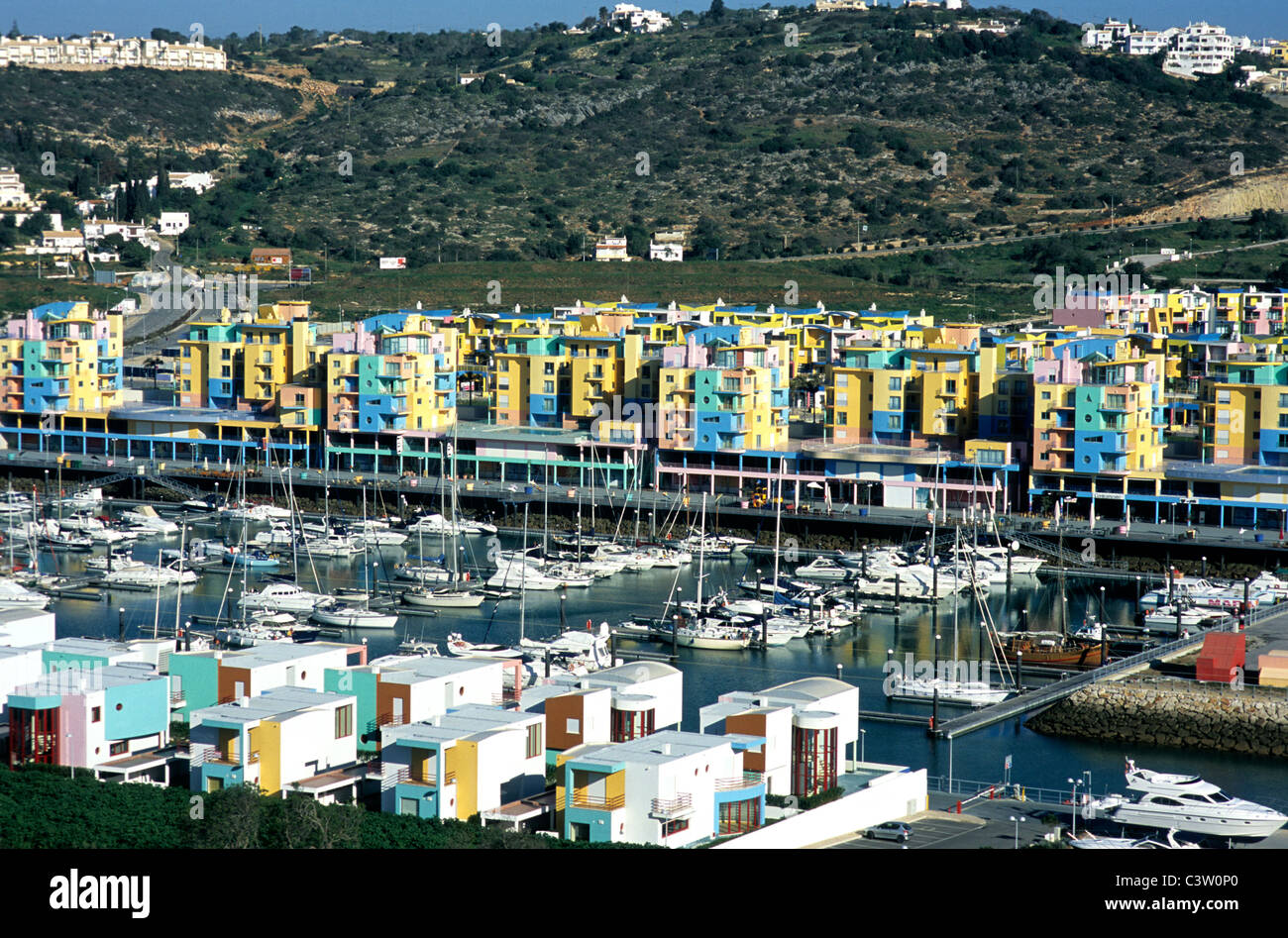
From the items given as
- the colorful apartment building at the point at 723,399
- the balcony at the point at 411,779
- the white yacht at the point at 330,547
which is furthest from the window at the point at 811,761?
the colorful apartment building at the point at 723,399

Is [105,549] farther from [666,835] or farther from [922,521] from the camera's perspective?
[666,835]

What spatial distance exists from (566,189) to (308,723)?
205 ft

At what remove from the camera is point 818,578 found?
28125 mm

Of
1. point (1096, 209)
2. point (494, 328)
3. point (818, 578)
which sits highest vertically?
point (1096, 209)

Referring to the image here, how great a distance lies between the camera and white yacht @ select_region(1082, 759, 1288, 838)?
15.0 metres

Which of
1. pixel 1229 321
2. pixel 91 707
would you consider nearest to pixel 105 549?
pixel 91 707

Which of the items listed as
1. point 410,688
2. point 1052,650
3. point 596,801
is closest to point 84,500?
point 1052,650

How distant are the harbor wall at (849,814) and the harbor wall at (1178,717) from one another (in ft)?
17.1

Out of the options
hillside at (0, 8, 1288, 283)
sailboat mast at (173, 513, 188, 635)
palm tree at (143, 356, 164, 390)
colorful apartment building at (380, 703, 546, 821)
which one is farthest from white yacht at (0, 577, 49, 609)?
hillside at (0, 8, 1288, 283)

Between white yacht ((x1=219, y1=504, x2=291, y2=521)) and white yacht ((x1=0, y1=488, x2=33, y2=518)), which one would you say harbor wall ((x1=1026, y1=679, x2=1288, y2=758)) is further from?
white yacht ((x1=0, y1=488, x2=33, y2=518))

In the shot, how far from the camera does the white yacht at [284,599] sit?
82.7 feet

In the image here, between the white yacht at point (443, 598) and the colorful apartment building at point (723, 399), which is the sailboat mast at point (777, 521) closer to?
the colorful apartment building at point (723, 399)

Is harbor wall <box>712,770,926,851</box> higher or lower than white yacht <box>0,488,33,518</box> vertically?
lower

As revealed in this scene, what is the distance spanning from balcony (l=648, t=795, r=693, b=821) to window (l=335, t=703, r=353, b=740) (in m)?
3.21
